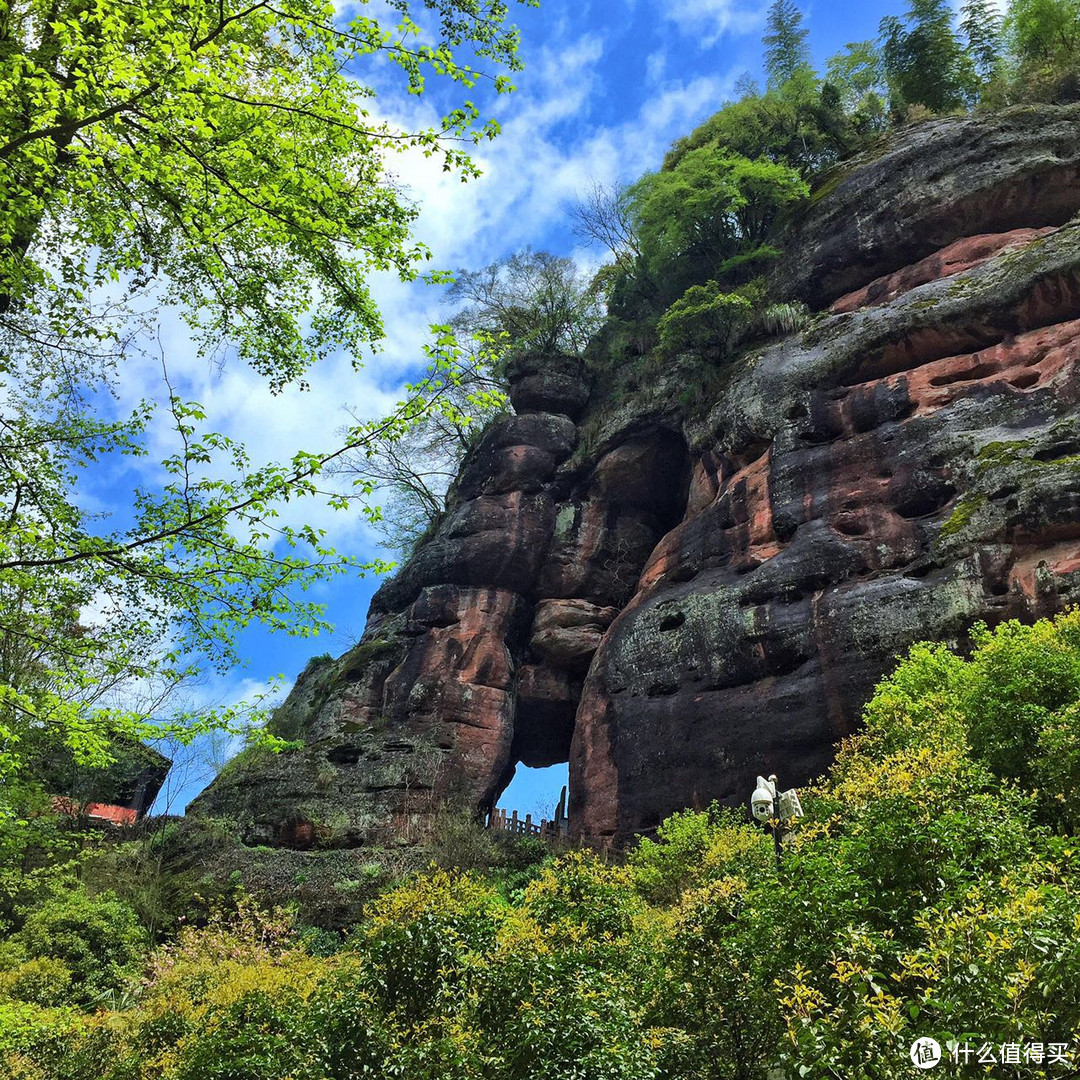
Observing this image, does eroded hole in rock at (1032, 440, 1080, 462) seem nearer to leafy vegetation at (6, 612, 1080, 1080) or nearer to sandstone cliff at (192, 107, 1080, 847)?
sandstone cliff at (192, 107, 1080, 847)

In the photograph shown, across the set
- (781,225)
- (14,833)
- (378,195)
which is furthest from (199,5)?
(781,225)

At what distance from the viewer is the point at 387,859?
77.9 ft

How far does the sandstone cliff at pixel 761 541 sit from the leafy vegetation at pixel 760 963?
197 inches

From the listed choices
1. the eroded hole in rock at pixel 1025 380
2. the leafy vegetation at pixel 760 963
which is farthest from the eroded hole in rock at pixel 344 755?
the eroded hole in rock at pixel 1025 380

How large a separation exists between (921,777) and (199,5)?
37.0 ft

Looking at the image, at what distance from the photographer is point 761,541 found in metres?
23.7

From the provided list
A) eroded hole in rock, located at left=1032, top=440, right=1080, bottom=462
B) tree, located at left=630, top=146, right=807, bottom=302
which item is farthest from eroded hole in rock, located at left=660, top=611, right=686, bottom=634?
tree, located at left=630, top=146, right=807, bottom=302

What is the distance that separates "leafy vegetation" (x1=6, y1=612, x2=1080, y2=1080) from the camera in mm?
6176

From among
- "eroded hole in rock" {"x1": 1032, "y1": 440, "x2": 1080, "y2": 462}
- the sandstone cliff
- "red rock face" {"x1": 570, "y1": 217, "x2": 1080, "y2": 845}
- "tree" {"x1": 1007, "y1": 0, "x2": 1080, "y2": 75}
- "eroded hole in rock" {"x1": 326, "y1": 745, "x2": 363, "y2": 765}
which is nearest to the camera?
"eroded hole in rock" {"x1": 1032, "y1": 440, "x2": 1080, "y2": 462}

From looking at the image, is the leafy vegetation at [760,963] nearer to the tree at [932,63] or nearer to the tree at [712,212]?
the tree at [712,212]

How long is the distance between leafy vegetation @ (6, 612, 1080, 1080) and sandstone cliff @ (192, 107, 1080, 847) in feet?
16.4

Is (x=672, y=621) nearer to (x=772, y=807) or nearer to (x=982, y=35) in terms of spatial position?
(x=772, y=807)

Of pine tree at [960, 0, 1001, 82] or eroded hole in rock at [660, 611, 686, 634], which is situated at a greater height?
pine tree at [960, 0, 1001, 82]

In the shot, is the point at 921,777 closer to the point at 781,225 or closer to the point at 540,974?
the point at 540,974
